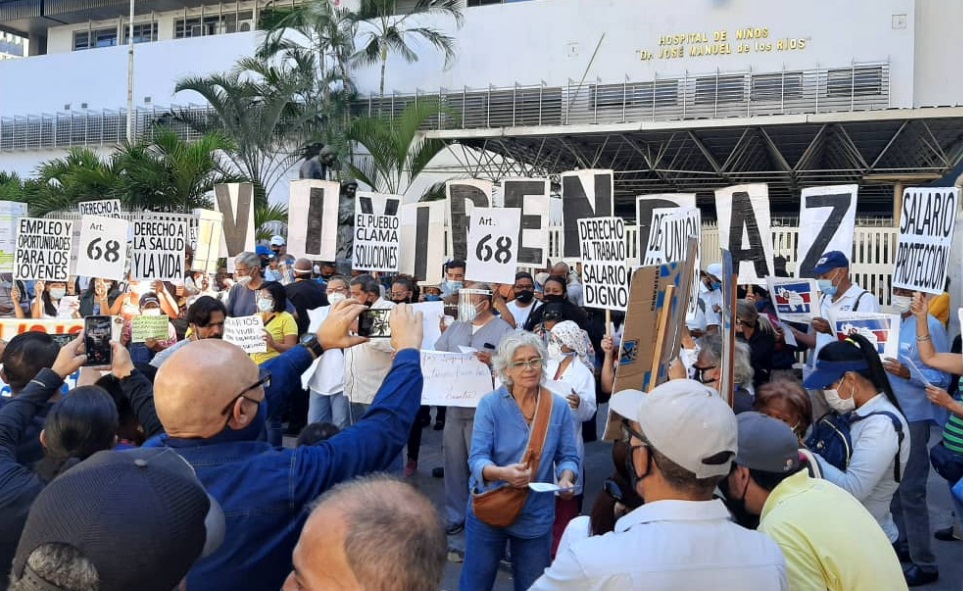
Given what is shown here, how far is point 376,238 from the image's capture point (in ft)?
33.2

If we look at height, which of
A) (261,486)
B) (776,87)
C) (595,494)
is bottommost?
(595,494)

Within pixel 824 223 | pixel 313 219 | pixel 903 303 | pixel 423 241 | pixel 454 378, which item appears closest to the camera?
pixel 454 378

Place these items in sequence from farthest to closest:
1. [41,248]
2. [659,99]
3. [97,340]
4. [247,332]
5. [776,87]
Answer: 1. [659,99]
2. [776,87]
3. [41,248]
4. [247,332]
5. [97,340]

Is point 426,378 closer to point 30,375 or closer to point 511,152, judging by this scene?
point 30,375

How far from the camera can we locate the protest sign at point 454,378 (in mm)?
6164

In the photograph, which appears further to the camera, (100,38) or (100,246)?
(100,38)

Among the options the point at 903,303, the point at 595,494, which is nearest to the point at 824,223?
the point at 903,303

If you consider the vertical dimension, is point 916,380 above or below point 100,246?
below

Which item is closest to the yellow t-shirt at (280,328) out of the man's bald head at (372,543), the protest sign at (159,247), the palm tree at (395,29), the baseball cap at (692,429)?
the protest sign at (159,247)

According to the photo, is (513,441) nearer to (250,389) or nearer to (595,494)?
(250,389)

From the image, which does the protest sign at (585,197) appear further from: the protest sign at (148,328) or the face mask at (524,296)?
the protest sign at (148,328)

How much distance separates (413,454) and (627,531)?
6.26 meters

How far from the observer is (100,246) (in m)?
8.72

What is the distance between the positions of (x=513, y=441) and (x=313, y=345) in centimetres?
187
